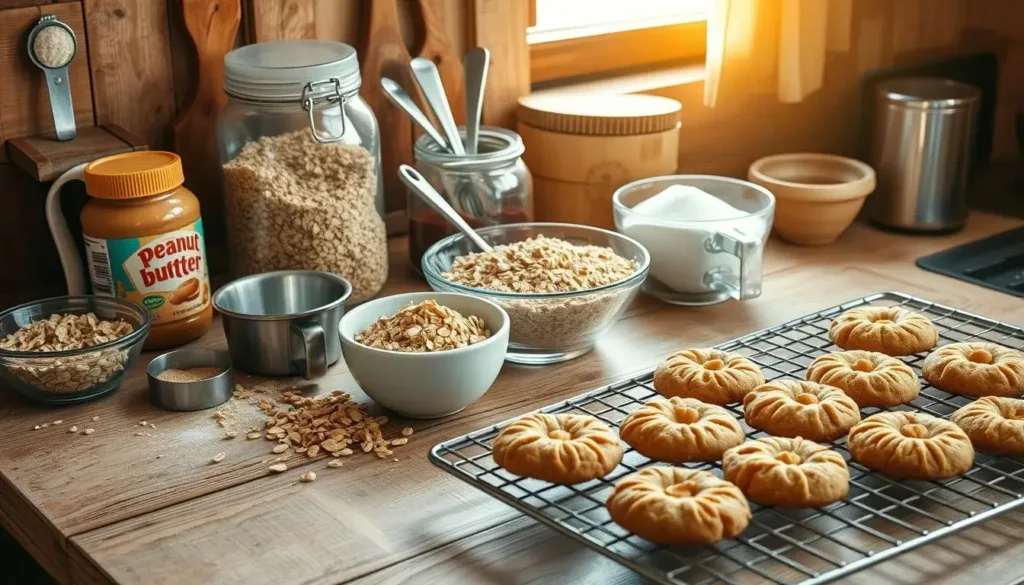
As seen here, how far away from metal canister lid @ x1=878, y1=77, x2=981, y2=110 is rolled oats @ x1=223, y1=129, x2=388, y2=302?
0.80 metres

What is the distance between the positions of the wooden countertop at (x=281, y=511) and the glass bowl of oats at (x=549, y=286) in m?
0.04

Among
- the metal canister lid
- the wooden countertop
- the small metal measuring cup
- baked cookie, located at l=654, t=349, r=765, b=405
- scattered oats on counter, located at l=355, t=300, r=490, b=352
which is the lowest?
the wooden countertop

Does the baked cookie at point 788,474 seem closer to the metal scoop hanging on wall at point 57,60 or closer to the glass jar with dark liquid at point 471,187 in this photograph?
the glass jar with dark liquid at point 471,187

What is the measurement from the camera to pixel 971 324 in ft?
4.41

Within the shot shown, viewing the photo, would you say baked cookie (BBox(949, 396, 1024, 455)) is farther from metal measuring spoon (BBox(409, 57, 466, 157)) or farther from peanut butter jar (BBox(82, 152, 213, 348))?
peanut butter jar (BBox(82, 152, 213, 348))

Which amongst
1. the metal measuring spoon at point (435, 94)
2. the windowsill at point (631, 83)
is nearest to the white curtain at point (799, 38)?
the windowsill at point (631, 83)

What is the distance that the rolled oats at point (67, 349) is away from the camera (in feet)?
3.87

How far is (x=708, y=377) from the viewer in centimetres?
115

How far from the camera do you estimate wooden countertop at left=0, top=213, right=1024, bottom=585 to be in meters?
0.94

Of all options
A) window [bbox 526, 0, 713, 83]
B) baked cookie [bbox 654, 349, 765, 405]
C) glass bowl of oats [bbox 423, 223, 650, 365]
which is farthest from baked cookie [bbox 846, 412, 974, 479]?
window [bbox 526, 0, 713, 83]

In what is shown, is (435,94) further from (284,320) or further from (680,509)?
(680,509)

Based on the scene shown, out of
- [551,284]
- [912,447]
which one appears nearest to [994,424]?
[912,447]

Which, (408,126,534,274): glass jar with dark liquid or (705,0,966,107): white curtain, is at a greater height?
(705,0,966,107): white curtain

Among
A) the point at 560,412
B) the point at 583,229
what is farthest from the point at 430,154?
the point at 560,412
